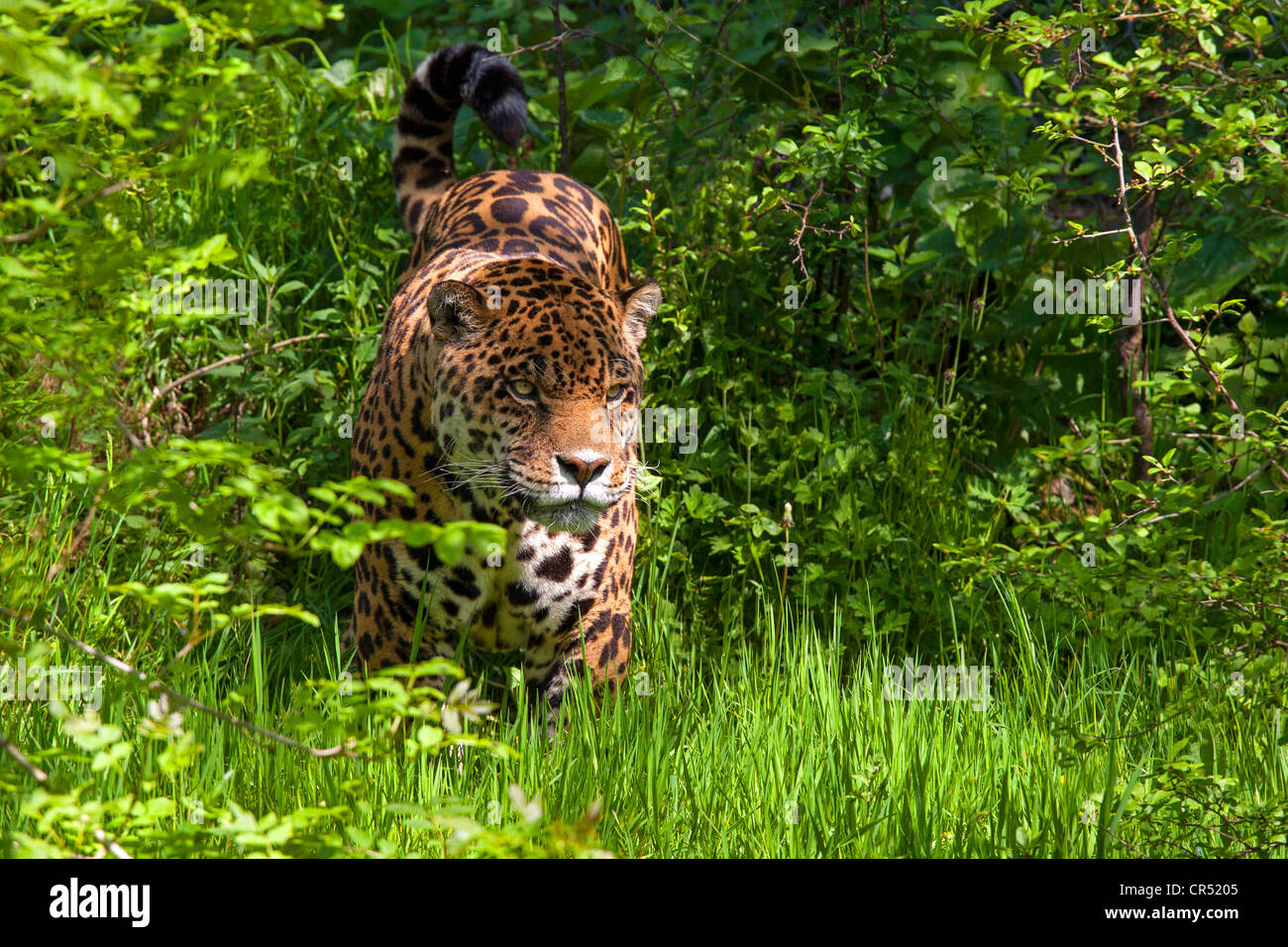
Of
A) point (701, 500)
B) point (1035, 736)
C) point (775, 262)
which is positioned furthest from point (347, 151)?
point (1035, 736)

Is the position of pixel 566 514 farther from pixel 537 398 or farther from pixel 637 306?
pixel 637 306

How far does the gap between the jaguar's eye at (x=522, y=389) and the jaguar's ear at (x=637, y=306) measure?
20.4 inches

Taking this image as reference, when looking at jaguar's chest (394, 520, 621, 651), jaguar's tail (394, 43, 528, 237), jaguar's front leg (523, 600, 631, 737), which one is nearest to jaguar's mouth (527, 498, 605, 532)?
jaguar's chest (394, 520, 621, 651)

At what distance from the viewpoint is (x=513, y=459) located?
11.5 feet

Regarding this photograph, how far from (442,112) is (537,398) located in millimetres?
2471

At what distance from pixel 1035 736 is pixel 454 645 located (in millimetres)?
1831

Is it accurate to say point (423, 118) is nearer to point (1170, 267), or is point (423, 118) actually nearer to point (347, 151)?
point (347, 151)

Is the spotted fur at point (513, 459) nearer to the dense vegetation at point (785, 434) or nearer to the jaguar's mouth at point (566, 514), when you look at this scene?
the jaguar's mouth at point (566, 514)

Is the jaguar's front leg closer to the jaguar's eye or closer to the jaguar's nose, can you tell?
the jaguar's nose

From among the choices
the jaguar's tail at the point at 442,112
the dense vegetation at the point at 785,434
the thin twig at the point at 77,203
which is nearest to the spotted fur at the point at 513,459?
the dense vegetation at the point at 785,434

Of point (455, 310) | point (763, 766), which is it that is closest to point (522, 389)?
point (455, 310)

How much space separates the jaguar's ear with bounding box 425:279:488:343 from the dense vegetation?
669mm

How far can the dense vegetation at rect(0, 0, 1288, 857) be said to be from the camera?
10.1 feet

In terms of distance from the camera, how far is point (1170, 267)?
516 centimetres
